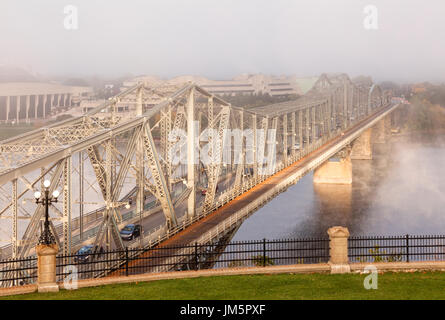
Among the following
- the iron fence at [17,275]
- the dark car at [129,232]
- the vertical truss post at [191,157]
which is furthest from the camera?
the vertical truss post at [191,157]

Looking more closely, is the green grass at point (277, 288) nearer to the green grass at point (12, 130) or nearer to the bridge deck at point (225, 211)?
the bridge deck at point (225, 211)

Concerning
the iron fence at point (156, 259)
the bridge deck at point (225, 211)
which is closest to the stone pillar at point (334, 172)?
the bridge deck at point (225, 211)

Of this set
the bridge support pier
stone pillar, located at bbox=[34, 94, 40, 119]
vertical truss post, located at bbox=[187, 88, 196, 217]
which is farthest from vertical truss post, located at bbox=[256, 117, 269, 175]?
the bridge support pier

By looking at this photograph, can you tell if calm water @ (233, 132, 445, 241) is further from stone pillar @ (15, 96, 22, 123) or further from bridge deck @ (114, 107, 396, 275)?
stone pillar @ (15, 96, 22, 123)

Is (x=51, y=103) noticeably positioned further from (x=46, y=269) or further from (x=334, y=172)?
(x=46, y=269)
